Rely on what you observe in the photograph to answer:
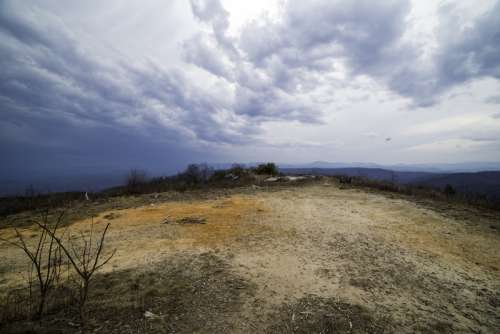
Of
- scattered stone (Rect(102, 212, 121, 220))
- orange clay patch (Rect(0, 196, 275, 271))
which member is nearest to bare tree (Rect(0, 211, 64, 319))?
orange clay patch (Rect(0, 196, 275, 271))

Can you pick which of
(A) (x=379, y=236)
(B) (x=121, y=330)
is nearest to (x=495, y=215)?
(A) (x=379, y=236)

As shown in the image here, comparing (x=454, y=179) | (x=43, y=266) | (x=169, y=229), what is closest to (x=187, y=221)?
(x=169, y=229)

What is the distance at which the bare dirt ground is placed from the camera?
3.13m

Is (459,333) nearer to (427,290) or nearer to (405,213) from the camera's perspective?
(427,290)

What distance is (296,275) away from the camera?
14.2 ft

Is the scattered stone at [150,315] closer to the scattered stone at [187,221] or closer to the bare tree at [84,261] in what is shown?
the bare tree at [84,261]

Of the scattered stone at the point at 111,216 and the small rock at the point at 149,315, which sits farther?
the scattered stone at the point at 111,216

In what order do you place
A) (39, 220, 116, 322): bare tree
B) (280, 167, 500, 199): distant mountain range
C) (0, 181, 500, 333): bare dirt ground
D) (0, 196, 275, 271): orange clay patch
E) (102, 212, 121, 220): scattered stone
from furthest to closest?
(280, 167, 500, 199): distant mountain range < (102, 212, 121, 220): scattered stone < (0, 196, 275, 271): orange clay patch < (0, 181, 500, 333): bare dirt ground < (39, 220, 116, 322): bare tree

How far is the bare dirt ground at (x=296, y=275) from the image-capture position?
123 inches

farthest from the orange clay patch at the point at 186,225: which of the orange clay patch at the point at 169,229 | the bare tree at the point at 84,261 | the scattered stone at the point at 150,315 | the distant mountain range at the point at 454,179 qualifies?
the distant mountain range at the point at 454,179

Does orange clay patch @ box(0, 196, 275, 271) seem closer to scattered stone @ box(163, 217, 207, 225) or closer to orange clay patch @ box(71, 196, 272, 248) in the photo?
orange clay patch @ box(71, 196, 272, 248)

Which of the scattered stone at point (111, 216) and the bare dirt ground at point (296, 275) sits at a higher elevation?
the scattered stone at point (111, 216)

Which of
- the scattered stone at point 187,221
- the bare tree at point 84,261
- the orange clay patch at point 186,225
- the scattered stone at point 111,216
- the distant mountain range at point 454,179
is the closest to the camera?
the bare tree at point 84,261

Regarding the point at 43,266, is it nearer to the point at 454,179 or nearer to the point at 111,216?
the point at 111,216
